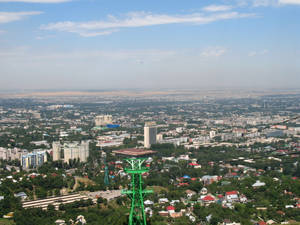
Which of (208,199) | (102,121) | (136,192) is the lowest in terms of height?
(102,121)


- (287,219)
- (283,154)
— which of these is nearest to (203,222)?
(287,219)

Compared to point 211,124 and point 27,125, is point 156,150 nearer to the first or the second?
point 211,124

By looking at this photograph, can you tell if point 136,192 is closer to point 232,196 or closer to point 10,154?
point 232,196

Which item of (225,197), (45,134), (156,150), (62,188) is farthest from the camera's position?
(45,134)

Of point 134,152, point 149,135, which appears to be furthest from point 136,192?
point 149,135

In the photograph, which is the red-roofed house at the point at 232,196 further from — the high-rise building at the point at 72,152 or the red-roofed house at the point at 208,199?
the high-rise building at the point at 72,152

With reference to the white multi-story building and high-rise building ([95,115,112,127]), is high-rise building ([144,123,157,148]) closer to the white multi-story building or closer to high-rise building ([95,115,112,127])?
the white multi-story building

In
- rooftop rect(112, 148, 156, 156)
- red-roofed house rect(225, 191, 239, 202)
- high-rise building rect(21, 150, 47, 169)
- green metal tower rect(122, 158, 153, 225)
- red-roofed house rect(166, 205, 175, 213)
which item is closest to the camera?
green metal tower rect(122, 158, 153, 225)

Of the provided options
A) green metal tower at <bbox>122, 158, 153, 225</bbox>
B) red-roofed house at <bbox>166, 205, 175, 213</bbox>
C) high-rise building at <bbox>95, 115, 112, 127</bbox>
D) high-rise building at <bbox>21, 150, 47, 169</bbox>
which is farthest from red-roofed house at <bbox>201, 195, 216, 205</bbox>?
high-rise building at <bbox>95, 115, 112, 127</bbox>

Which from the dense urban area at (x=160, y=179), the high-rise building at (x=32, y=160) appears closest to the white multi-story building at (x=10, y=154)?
the dense urban area at (x=160, y=179)
